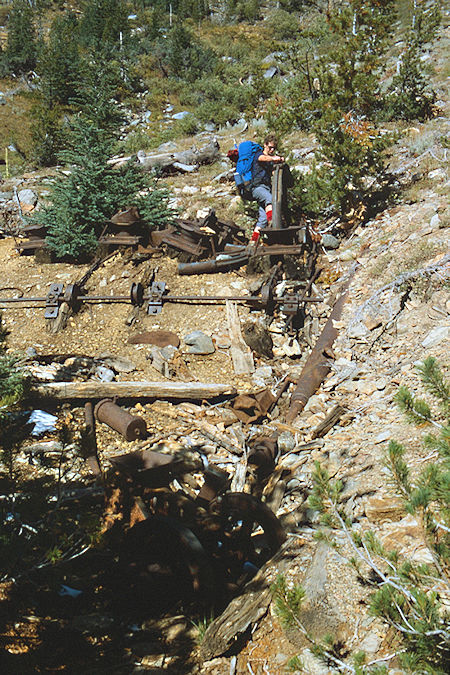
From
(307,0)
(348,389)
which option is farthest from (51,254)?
(307,0)

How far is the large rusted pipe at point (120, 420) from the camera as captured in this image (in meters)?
4.40

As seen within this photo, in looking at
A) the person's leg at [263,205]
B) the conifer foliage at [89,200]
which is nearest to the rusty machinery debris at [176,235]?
the conifer foliage at [89,200]

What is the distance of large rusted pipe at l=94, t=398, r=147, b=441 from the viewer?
4398mm

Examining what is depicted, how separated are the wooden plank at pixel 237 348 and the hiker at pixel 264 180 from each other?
1870 millimetres

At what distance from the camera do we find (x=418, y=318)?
5051mm

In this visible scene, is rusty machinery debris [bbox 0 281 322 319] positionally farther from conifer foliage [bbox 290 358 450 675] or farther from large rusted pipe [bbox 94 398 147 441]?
conifer foliage [bbox 290 358 450 675]

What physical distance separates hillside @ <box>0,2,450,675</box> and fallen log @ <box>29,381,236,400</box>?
0.34 feet

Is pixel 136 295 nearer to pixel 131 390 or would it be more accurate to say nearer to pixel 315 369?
pixel 131 390

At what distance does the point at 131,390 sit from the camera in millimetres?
4957

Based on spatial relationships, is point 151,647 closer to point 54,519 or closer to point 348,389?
point 54,519

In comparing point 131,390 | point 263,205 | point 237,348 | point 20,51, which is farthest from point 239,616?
point 20,51

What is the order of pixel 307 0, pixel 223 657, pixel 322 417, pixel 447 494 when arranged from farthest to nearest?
pixel 307 0
pixel 322 417
pixel 223 657
pixel 447 494

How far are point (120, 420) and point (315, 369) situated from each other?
2.09 meters

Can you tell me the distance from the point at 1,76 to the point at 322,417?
2699 centimetres
